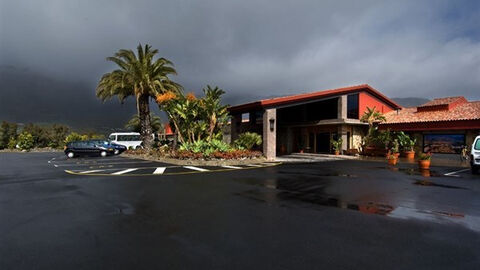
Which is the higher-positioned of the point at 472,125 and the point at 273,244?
the point at 472,125

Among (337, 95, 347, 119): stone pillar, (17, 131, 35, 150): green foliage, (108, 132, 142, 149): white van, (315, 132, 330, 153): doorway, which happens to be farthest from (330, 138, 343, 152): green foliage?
(17, 131, 35, 150): green foliage

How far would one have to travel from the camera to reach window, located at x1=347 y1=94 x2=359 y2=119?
967 inches

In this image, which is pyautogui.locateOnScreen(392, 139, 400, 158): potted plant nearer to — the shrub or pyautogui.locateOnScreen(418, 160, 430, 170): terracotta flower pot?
pyautogui.locateOnScreen(418, 160, 430, 170): terracotta flower pot

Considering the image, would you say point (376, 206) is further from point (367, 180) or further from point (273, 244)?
point (367, 180)

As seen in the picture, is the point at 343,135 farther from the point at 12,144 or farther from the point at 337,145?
the point at 12,144

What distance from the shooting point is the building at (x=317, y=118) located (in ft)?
72.2

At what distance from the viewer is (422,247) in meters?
4.11

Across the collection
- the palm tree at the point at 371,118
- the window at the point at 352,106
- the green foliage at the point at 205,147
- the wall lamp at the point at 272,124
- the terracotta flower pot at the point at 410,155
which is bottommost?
the terracotta flower pot at the point at 410,155

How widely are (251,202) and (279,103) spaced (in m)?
13.8

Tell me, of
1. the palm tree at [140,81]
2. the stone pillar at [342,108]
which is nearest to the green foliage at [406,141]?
the stone pillar at [342,108]

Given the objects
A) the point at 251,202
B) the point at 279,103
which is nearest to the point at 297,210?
the point at 251,202

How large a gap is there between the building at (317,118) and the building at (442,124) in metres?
2.66

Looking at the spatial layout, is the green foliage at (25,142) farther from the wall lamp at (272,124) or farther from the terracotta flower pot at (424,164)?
the terracotta flower pot at (424,164)

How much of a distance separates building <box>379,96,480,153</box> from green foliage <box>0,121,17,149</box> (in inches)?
2058
